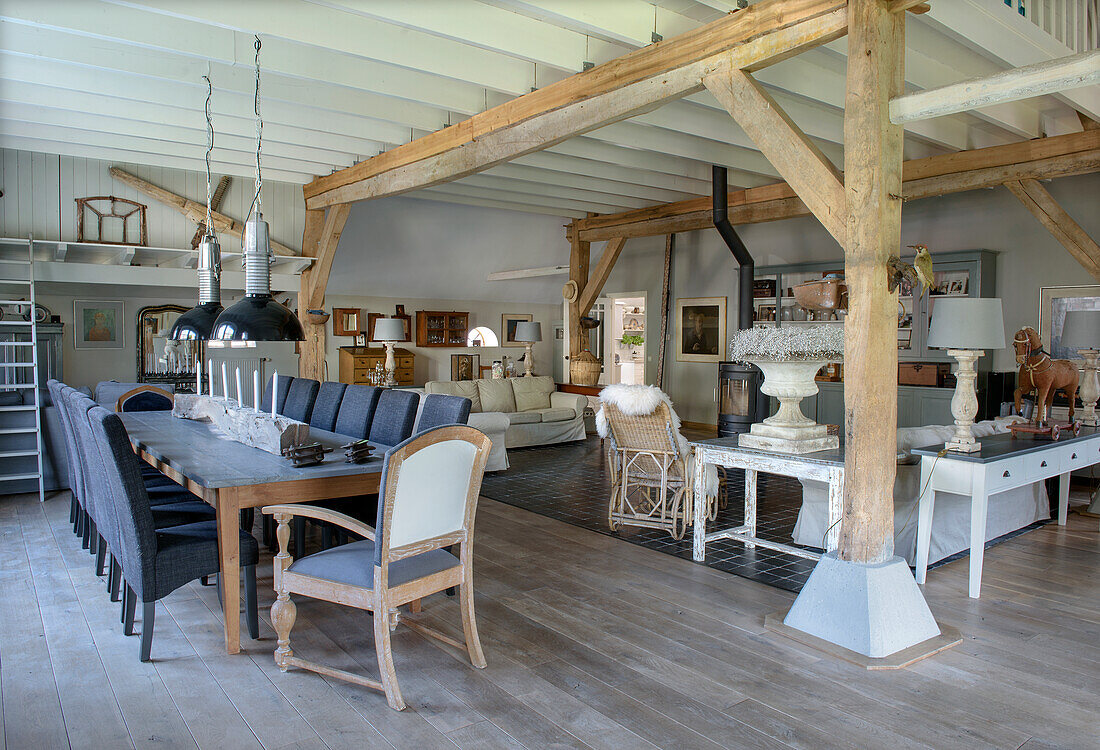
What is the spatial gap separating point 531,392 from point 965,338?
606 cm

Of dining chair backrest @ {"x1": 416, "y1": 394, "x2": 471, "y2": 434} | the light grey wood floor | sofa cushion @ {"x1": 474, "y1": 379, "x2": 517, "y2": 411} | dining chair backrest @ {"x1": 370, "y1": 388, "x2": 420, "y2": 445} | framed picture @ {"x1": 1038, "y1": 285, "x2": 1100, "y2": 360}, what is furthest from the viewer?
sofa cushion @ {"x1": 474, "y1": 379, "x2": 517, "y2": 411}

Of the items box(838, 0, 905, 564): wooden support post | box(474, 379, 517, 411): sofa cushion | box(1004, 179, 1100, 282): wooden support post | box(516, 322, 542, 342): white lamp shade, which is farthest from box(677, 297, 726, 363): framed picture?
box(838, 0, 905, 564): wooden support post

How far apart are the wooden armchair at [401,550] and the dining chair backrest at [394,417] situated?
144cm

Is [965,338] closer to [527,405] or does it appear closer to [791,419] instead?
[791,419]

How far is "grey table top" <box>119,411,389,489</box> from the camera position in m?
3.30

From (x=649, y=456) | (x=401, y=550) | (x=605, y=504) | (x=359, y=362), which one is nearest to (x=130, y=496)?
(x=401, y=550)

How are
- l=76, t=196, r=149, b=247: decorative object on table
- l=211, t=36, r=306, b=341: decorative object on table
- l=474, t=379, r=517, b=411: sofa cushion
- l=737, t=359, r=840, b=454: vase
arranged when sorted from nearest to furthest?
l=211, t=36, r=306, b=341: decorative object on table < l=737, t=359, r=840, b=454: vase < l=76, t=196, r=149, b=247: decorative object on table < l=474, t=379, r=517, b=411: sofa cushion

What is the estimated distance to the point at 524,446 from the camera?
29.7ft

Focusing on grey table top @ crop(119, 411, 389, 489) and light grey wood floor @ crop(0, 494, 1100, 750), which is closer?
light grey wood floor @ crop(0, 494, 1100, 750)

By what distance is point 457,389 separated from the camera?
8.70 m

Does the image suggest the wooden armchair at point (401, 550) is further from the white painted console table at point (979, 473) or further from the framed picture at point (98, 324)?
the framed picture at point (98, 324)

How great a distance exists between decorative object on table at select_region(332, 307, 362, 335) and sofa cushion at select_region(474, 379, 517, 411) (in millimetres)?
2461

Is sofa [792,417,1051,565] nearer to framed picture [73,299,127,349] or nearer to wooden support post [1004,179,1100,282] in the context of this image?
wooden support post [1004,179,1100,282]

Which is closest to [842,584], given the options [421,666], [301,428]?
[421,666]
